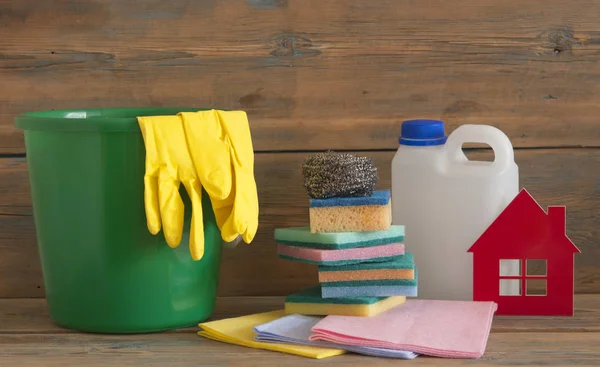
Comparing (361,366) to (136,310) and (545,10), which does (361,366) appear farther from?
(545,10)

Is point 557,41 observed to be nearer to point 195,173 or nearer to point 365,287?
point 365,287

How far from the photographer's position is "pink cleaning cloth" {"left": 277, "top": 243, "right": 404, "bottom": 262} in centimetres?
106

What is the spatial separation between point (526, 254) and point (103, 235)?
0.55 m

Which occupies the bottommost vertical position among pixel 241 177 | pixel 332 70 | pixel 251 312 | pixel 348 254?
pixel 251 312

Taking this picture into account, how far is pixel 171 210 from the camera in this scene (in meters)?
1.01

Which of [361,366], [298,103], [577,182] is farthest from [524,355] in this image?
[298,103]

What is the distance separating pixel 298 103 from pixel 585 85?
1.44ft

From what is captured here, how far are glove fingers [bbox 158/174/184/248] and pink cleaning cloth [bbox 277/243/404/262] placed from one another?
0.16m

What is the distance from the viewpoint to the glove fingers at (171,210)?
101cm

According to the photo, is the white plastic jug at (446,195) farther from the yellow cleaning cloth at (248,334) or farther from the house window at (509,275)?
the yellow cleaning cloth at (248,334)

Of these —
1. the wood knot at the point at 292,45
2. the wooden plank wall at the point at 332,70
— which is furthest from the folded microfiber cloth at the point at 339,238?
the wood knot at the point at 292,45

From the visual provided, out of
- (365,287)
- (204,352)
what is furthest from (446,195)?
(204,352)

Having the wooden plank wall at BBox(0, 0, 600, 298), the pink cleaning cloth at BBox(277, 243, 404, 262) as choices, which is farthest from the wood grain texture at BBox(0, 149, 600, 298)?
the pink cleaning cloth at BBox(277, 243, 404, 262)

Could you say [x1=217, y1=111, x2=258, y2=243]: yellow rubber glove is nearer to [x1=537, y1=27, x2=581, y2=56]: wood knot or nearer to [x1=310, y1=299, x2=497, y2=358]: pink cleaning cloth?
[x1=310, y1=299, x2=497, y2=358]: pink cleaning cloth
